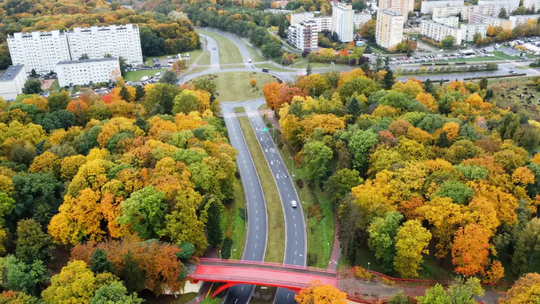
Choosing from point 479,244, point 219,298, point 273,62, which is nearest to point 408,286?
point 479,244

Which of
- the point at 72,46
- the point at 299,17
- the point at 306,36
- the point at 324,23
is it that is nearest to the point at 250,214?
the point at 306,36

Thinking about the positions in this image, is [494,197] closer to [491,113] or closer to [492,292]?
[492,292]

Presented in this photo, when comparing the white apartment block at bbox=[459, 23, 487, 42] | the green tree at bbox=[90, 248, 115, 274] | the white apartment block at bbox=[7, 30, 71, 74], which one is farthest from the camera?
the white apartment block at bbox=[459, 23, 487, 42]

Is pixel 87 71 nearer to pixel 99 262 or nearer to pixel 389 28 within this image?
pixel 99 262

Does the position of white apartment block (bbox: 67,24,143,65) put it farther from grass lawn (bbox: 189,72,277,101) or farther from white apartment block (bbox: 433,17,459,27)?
white apartment block (bbox: 433,17,459,27)

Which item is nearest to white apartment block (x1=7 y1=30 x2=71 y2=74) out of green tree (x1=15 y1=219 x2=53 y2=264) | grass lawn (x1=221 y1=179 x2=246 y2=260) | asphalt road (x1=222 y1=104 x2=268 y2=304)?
asphalt road (x1=222 y1=104 x2=268 y2=304)

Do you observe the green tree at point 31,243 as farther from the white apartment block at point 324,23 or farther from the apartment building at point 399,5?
the apartment building at point 399,5

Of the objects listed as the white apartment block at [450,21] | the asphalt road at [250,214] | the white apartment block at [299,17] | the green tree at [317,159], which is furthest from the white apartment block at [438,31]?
the green tree at [317,159]
